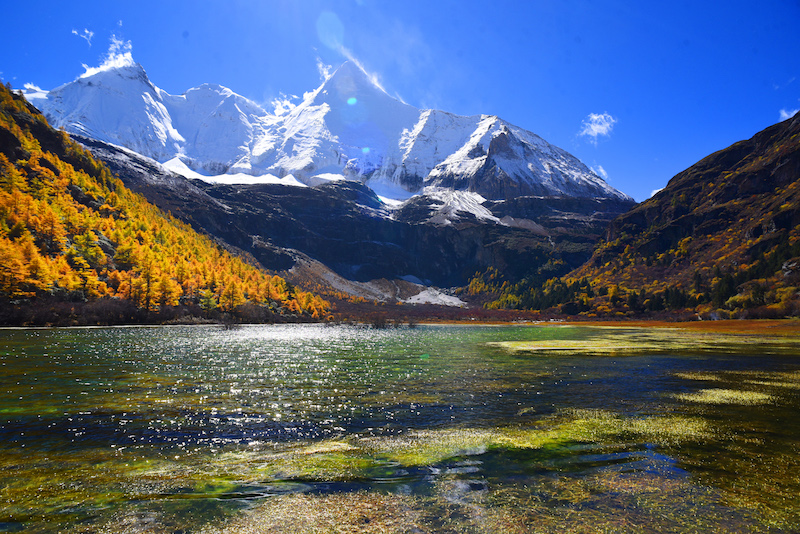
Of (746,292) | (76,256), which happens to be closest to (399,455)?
(76,256)

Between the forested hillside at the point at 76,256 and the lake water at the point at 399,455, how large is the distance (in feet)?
302

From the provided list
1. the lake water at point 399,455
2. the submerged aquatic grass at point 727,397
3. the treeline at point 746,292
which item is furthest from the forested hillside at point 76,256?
the treeline at point 746,292

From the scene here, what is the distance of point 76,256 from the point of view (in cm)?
12231

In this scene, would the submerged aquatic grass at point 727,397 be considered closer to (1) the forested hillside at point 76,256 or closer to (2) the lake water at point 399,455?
(2) the lake water at point 399,455

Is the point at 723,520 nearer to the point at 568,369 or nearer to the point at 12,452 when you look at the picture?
the point at 12,452

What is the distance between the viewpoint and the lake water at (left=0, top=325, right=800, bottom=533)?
926 centimetres

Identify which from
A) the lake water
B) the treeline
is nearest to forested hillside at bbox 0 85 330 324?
the lake water

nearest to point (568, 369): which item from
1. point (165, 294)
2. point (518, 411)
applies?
point (518, 411)

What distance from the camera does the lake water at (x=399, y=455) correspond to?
926cm

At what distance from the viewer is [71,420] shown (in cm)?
1872

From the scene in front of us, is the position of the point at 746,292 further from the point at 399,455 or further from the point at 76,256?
the point at 76,256

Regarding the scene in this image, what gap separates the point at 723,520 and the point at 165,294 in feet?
525

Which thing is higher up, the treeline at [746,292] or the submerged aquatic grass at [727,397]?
the treeline at [746,292]

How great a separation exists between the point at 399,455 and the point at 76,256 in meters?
147
